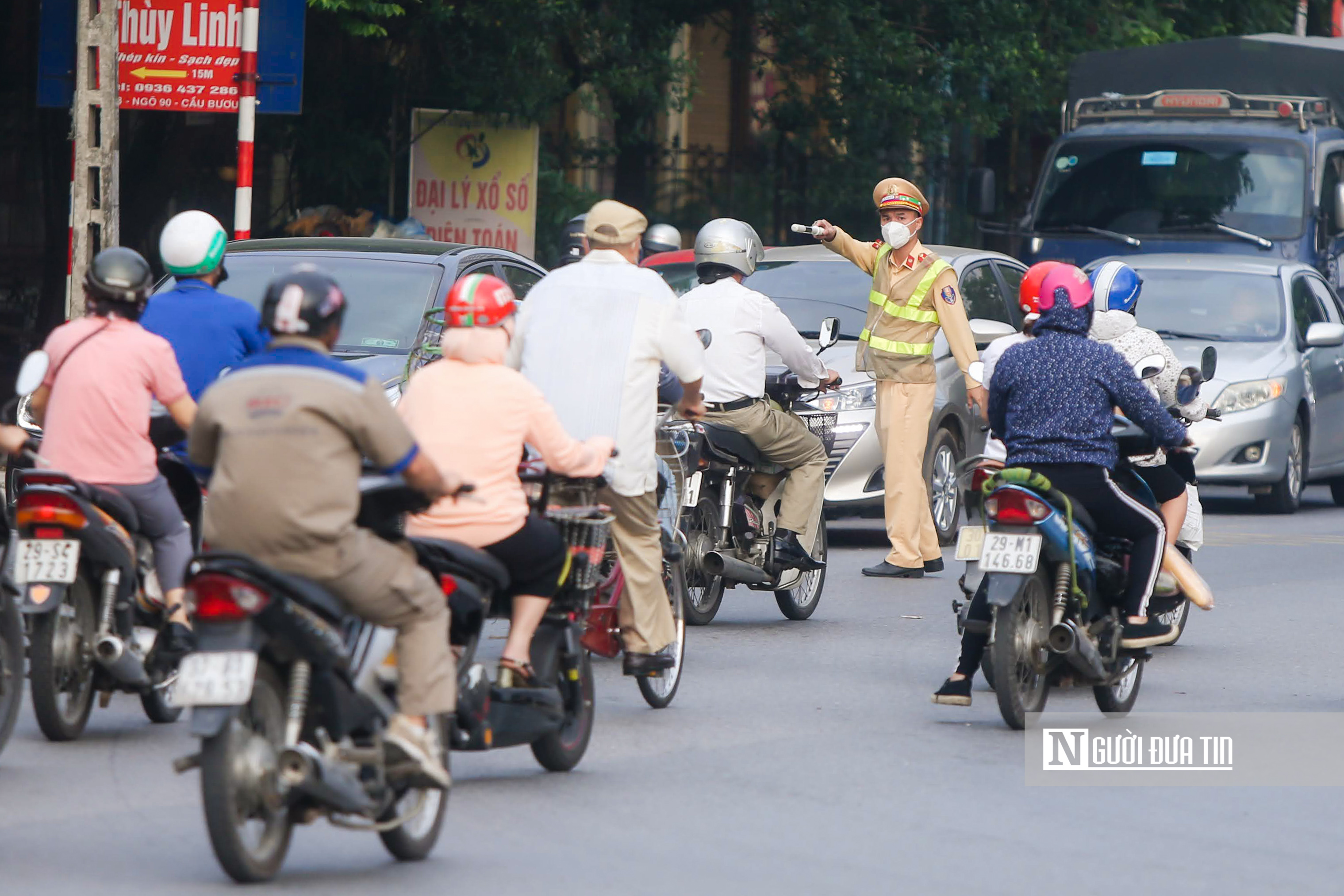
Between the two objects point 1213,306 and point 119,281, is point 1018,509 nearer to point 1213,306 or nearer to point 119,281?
point 119,281

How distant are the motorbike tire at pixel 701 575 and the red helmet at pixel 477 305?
11.8 ft

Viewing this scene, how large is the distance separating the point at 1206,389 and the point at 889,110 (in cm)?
672

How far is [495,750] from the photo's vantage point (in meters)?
7.27

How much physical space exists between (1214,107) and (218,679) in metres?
15.8

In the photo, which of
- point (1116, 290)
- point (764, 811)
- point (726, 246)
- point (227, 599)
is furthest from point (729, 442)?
point (227, 599)

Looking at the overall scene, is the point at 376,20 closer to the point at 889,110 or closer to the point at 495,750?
the point at 889,110

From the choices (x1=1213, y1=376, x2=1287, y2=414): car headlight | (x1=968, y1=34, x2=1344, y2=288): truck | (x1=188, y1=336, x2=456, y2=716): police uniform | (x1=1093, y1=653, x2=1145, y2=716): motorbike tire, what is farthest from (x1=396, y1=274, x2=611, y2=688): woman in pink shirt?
(x1=968, y1=34, x2=1344, y2=288): truck

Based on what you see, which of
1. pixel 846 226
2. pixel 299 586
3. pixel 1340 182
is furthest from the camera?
pixel 846 226

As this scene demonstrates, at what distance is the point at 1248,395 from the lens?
15.5 meters

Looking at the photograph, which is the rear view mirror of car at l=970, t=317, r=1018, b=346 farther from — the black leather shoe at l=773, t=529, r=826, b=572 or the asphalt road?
the asphalt road

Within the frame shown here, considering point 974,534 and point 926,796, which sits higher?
point 974,534

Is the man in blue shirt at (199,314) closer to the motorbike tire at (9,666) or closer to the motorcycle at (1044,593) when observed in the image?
the motorbike tire at (9,666)

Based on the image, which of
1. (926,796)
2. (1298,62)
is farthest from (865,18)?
(926,796)

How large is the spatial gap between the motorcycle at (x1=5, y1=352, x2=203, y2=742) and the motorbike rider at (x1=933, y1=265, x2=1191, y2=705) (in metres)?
2.94
